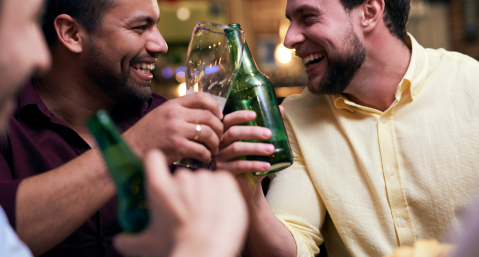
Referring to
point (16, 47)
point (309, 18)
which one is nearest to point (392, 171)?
point (309, 18)

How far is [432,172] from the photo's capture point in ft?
3.59

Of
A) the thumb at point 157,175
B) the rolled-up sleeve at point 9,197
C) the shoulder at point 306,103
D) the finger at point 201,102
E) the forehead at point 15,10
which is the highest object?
the forehead at point 15,10

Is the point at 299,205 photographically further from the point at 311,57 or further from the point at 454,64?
the point at 454,64

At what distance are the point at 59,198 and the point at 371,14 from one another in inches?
44.2

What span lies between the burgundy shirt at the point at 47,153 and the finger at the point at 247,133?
0.47 metres

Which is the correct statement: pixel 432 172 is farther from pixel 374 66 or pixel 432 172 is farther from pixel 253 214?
pixel 253 214

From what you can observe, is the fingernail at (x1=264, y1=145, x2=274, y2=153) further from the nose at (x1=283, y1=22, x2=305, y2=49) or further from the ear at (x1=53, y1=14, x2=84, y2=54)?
the ear at (x1=53, y1=14, x2=84, y2=54)

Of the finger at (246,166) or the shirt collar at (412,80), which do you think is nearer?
the finger at (246,166)

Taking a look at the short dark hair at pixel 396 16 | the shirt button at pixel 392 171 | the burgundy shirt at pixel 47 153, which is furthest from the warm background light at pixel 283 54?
the burgundy shirt at pixel 47 153

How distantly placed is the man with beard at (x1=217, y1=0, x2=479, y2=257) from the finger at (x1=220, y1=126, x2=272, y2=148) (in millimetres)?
271

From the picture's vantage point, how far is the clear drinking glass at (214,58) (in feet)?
2.40

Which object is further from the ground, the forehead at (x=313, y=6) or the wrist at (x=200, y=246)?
the forehead at (x=313, y=6)

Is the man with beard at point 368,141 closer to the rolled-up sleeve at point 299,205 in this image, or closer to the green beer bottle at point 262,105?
the rolled-up sleeve at point 299,205

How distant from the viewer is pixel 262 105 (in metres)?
0.78
